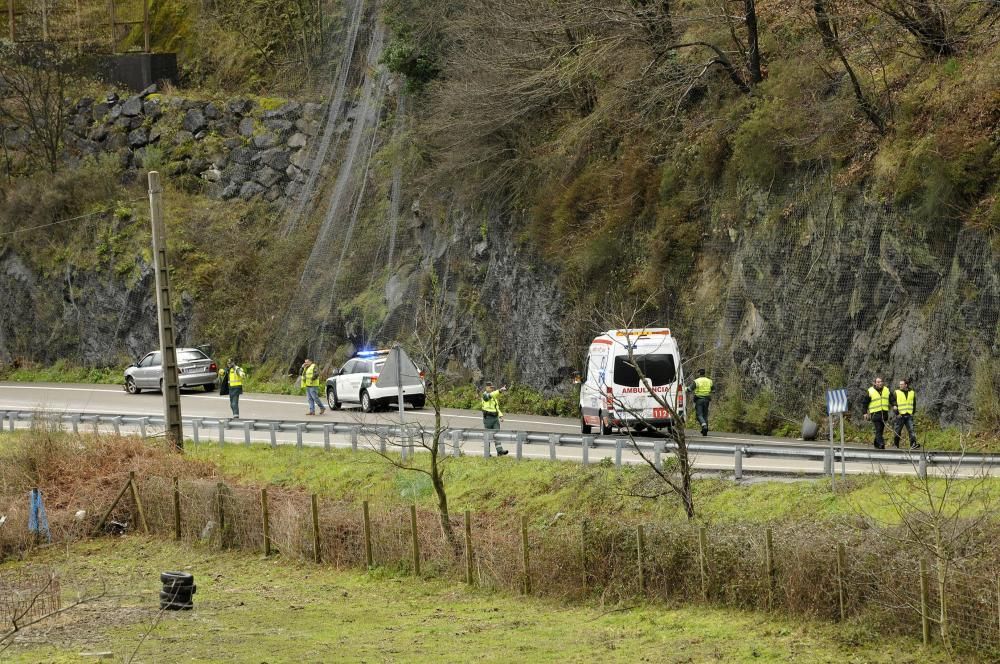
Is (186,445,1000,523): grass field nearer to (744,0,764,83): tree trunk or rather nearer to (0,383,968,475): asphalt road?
(0,383,968,475): asphalt road

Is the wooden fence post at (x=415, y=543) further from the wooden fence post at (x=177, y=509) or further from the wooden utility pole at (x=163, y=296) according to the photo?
the wooden utility pole at (x=163, y=296)

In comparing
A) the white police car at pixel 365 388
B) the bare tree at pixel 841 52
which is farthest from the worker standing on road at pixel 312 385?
the bare tree at pixel 841 52

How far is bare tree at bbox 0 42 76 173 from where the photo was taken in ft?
186

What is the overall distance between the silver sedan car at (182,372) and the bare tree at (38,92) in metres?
17.0

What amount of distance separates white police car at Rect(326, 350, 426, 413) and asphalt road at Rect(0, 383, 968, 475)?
40 cm

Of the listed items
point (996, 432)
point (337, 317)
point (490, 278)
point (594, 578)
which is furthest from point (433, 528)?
point (337, 317)

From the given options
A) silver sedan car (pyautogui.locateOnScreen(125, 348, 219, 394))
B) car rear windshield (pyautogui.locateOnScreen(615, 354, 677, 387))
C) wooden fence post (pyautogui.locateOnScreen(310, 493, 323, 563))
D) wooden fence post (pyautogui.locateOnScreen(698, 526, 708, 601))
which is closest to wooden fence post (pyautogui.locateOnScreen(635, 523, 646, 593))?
wooden fence post (pyautogui.locateOnScreen(698, 526, 708, 601))

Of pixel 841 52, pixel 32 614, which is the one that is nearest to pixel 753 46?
pixel 841 52

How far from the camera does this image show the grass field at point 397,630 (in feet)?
48.4

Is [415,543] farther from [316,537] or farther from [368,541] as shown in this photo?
[316,537]

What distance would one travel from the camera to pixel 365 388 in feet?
118

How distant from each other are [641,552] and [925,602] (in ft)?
15.1

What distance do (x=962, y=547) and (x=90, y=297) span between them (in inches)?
1768

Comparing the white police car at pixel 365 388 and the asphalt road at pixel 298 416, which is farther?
the white police car at pixel 365 388
